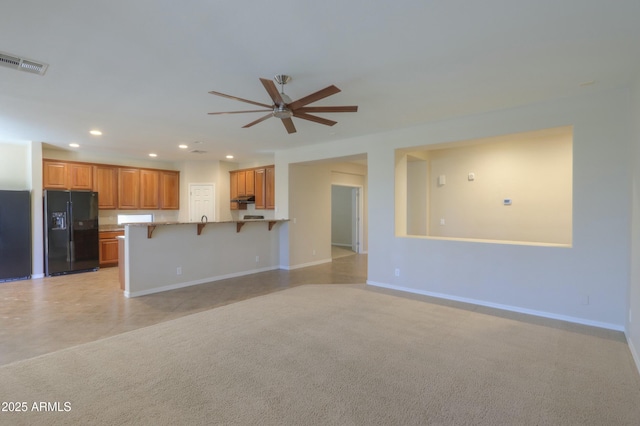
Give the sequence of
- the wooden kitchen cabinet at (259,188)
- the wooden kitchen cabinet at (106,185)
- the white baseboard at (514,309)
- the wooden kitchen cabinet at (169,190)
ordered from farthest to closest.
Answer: the wooden kitchen cabinet at (169,190) → the wooden kitchen cabinet at (259,188) → the wooden kitchen cabinet at (106,185) → the white baseboard at (514,309)

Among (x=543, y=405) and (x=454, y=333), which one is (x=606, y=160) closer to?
(x=454, y=333)

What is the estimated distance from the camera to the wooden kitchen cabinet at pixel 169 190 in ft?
26.9

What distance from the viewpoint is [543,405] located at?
6.94ft

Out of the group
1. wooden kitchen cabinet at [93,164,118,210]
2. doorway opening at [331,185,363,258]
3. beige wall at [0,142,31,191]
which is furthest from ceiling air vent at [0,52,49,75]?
doorway opening at [331,185,363,258]

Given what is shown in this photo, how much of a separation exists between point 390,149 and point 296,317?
304cm

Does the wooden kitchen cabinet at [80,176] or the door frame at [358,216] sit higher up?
the wooden kitchen cabinet at [80,176]

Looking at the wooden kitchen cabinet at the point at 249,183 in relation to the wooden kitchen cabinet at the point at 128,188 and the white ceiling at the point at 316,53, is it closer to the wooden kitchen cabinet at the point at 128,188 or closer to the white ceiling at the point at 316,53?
the wooden kitchen cabinet at the point at 128,188

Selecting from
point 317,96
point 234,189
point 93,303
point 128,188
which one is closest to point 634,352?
point 317,96

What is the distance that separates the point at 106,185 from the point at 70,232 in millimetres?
1374

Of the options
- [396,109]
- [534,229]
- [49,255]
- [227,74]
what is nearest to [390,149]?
[396,109]

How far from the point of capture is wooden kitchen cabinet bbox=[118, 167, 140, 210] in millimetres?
7547

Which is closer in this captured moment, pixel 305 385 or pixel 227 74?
pixel 305 385

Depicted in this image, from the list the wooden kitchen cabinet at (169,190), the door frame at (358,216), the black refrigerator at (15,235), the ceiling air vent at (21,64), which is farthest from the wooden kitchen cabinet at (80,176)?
the door frame at (358,216)

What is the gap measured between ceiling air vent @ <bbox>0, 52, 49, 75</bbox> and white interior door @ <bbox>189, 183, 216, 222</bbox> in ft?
18.1
